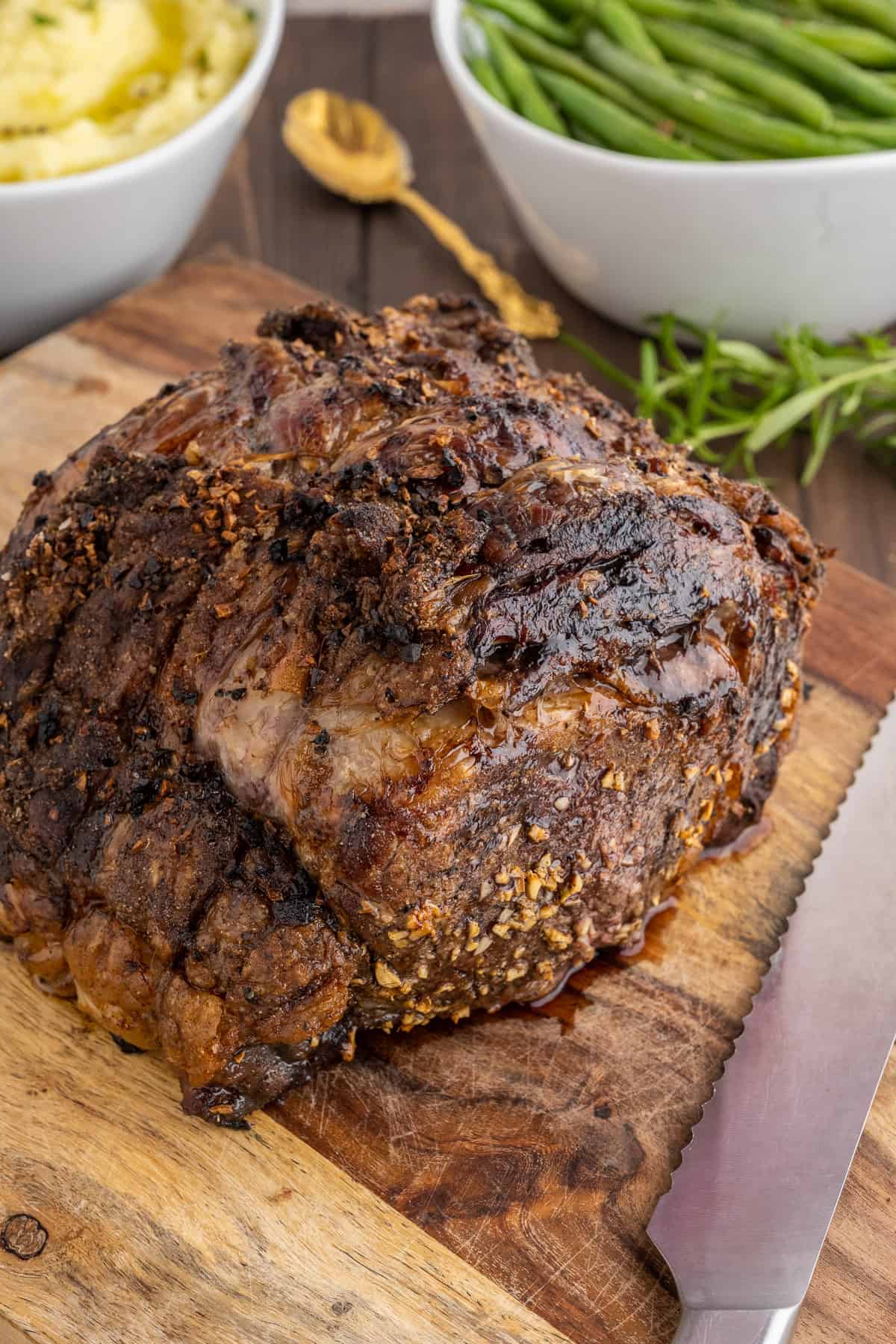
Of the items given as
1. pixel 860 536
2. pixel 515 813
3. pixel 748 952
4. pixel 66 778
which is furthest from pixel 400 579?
pixel 860 536

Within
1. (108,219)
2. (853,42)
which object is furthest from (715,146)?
(108,219)

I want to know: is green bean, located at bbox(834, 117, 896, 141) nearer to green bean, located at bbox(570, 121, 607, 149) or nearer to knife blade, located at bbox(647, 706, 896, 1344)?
green bean, located at bbox(570, 121, 607, 149)

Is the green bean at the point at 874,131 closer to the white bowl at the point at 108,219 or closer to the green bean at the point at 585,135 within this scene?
the green bean at the point at 585,135

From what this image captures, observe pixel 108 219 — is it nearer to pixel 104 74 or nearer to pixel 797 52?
pixel 104 74

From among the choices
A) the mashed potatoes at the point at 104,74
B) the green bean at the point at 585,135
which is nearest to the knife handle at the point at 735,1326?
the mashed potatoes at the point at 104,74

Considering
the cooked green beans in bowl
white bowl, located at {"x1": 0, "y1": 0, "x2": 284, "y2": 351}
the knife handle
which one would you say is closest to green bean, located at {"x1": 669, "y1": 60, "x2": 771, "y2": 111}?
the cooked green beans in bowl

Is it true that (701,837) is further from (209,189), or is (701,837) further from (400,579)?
(209,189)
